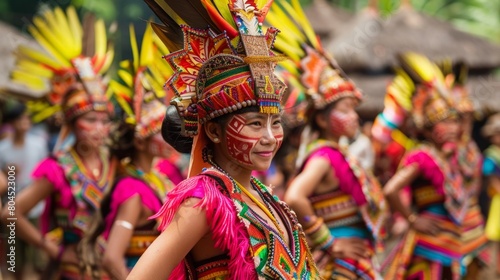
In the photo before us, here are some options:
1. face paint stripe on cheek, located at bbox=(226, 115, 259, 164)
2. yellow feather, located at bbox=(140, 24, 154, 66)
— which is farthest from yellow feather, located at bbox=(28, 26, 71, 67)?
face paint stripe on cheek, located at bbox=(226, 115, 259, 164)

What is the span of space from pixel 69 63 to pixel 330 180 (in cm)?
247

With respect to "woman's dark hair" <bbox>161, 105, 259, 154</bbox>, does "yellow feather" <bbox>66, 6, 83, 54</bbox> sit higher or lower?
lower

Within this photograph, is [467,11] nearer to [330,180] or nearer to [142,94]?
[330,180]

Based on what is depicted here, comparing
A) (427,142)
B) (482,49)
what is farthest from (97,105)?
(482,49)

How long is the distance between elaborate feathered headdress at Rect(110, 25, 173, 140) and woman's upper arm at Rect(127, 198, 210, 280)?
10.3ft

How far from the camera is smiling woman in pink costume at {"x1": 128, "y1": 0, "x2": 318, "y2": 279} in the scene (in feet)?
12.8

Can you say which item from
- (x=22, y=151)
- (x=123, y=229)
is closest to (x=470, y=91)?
(x=22, y=151)

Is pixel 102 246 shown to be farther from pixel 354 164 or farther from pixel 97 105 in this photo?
pixel 354 164

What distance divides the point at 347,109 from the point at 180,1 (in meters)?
3.33

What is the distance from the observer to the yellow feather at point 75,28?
8180 millimetres

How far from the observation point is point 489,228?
12133mm

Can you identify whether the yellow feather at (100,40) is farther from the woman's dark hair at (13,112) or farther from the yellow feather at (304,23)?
the woman's dark hair at (13,112)

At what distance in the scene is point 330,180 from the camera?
7121 millimetres

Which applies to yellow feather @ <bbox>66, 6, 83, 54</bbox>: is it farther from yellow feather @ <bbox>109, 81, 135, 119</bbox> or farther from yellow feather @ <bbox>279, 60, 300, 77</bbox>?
yellow feather @ <bbox>279, 60, 300, 77</bbox>
